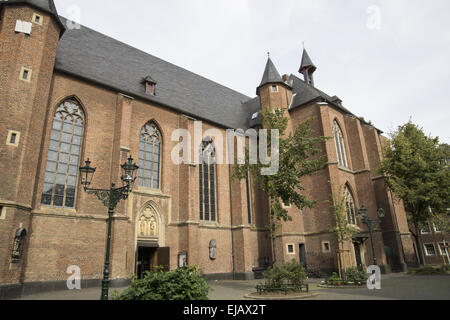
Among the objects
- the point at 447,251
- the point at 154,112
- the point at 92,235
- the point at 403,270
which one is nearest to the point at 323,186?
the point at 403,270

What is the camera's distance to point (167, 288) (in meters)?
6.29

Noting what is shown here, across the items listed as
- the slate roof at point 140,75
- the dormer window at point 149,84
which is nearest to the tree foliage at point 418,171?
the slate roof at point 140,75

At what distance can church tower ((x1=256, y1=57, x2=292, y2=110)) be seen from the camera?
25641 mm

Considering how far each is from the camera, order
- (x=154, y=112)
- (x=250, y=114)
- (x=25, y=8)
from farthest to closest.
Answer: (x=250, y=114)
(x=154, y=112)
(x=25, y=8)

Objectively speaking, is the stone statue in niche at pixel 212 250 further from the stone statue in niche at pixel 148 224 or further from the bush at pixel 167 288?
the bush at pixel 167 288

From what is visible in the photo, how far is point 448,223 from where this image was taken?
75.4ft

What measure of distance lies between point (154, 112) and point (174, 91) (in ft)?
13.0

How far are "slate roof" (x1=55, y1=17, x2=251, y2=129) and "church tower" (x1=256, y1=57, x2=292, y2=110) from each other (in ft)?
9.90

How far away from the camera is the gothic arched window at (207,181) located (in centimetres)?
2186

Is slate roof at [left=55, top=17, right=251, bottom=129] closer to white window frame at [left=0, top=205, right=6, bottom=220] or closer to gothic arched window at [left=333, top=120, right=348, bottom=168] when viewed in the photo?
gothic arched window at [left=333, top=120, right=348, bottom=168]

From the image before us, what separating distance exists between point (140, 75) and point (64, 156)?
896 cm

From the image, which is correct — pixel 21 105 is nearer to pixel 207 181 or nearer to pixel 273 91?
pixel 207 181

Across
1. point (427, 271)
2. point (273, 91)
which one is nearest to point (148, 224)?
point (273, 91)
